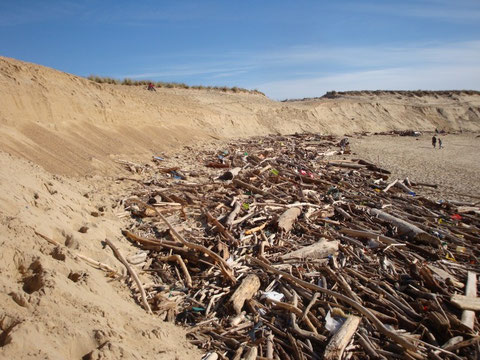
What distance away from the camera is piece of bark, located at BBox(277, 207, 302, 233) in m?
6.30

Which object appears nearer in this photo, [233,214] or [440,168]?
[233,214]

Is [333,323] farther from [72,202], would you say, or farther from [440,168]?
[440,168]

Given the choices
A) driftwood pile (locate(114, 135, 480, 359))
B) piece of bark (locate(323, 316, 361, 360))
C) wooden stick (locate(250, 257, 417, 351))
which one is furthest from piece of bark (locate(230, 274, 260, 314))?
piece of bark (locate(323, 316, 361, 360))

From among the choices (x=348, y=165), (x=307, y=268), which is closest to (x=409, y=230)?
(x=307, y=268)

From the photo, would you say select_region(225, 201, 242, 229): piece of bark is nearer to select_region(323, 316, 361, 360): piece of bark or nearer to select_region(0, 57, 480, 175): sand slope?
select_region(323, 316, 361, 360): piece of bark

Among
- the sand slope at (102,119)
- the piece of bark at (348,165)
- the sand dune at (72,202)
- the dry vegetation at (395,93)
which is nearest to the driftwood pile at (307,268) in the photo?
the sand dune at (72,202)

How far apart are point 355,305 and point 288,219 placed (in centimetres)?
255

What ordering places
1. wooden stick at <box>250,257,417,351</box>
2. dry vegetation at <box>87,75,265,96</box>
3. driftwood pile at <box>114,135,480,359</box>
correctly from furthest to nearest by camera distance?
dry vegetation at <box>87,75,265,96</box> < driftwood pile at <box>114,135,480,359</box> < wooden stick at <box>250,257,417,351</box>

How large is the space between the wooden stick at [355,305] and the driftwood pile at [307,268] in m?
0.01

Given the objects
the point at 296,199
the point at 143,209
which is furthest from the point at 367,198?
the point at 143,209

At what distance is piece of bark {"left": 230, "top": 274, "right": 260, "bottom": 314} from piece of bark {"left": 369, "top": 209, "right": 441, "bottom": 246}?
351cm

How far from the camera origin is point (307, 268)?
5.14m

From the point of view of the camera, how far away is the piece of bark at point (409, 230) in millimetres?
6241

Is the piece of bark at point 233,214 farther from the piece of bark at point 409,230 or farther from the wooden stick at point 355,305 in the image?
the piece of bark at point 409,230
